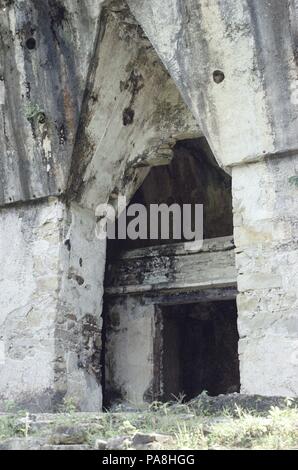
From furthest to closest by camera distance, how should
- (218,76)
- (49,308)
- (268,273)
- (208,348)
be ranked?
1. (208,348)
2. (49,308)
3. (218,76)
4. (268,273)

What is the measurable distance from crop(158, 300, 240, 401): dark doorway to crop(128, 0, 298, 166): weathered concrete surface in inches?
144

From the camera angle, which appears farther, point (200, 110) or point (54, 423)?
point (200, 110)

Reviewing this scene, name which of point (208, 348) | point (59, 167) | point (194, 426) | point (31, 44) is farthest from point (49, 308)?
point (208, 348)

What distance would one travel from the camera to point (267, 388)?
7109mm

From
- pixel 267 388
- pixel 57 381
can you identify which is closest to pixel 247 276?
pixel 267 388

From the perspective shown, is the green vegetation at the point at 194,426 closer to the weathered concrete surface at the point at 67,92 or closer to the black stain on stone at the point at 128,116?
the weathered concrete surface at the point at 67,92

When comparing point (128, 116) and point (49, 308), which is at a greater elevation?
point (128, 116)

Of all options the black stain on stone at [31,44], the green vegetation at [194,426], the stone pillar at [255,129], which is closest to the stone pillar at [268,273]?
the stone pillar at [255,129]

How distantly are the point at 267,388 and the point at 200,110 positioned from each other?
2481 mm

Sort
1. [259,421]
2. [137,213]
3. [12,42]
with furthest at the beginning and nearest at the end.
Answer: [137,213]
[12,42]
[259,421]

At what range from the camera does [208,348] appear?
1198 cm

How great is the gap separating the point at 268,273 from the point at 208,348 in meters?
4.78

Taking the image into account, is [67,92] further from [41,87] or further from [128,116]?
[128,116]

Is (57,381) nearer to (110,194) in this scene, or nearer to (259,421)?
(110,194)
